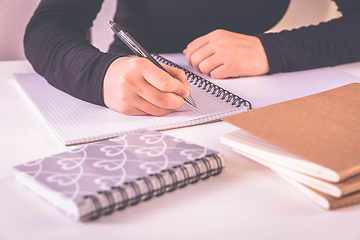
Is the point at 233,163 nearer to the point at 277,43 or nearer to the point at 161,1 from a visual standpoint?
the point at 277,43

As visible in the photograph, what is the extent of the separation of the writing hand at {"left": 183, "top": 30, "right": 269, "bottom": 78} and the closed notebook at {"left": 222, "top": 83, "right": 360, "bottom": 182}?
332 millimetres

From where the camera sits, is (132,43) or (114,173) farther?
(132,43)

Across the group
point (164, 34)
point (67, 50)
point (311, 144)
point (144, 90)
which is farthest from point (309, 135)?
point (164, 34)

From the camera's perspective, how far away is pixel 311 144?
442 millimetres

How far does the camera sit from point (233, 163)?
A: 1.73 feet

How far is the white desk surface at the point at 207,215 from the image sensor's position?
372mm

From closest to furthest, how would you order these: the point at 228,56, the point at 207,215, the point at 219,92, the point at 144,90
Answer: the point at 207,215 → the point at 144,90 → the point at 219,92 → the point at 228,56

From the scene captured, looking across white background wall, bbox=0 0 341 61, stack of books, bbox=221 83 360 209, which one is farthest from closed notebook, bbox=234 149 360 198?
white background wall, bbox=0 0 341 61

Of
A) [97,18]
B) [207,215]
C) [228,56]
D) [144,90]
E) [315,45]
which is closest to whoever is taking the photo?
[207,215]

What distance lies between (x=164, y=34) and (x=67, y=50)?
1.70 feet

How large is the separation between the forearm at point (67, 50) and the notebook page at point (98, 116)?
0.10ft

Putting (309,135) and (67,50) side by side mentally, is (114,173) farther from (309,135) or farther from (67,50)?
(67,50)

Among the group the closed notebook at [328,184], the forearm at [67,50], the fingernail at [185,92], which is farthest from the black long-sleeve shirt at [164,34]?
the closed notebook at [328,184]

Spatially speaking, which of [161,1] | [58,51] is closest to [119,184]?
[58,51]
